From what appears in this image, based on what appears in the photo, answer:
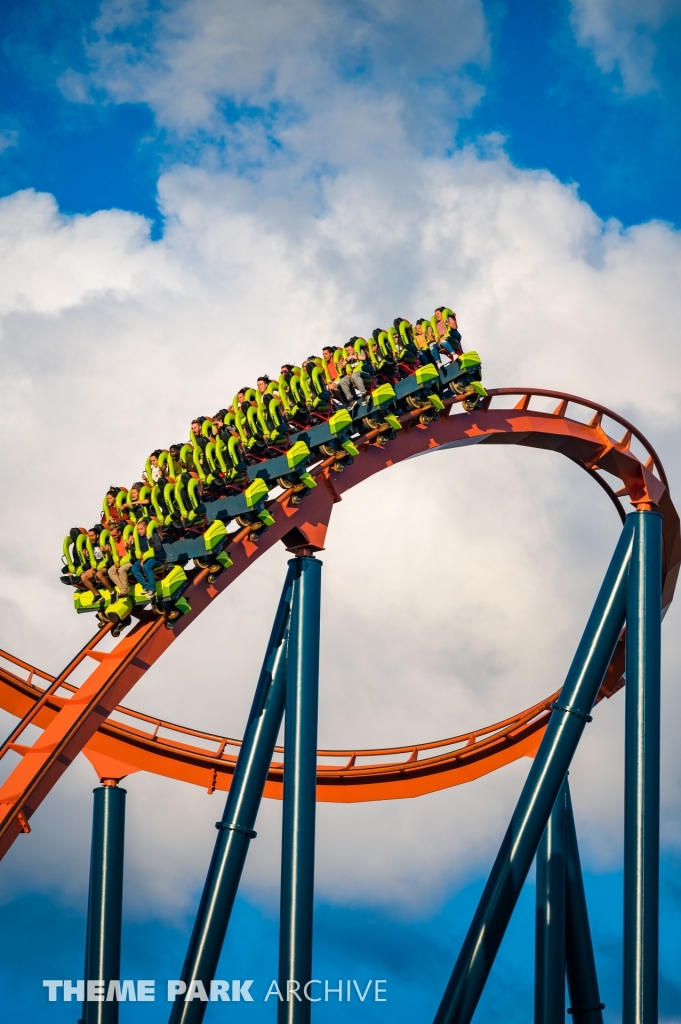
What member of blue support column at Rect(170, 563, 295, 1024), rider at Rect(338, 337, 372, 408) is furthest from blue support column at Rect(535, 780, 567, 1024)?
rider at Rect(338, 337, 372, 408)

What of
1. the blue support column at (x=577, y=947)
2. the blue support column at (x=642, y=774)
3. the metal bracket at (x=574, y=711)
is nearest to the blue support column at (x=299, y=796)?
A: the metal bracket at (x=574, y=711)

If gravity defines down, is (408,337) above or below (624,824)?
above

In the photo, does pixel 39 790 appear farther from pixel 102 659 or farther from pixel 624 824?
pixel 624 824

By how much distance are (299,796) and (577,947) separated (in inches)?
140

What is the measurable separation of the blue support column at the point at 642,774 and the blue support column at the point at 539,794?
6.4 inches

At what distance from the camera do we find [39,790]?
7484mm

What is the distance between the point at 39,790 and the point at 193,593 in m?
1.46

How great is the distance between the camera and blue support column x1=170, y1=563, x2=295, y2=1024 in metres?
8.15

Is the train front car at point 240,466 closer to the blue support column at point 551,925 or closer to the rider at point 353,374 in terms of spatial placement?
the rider at point 353,374

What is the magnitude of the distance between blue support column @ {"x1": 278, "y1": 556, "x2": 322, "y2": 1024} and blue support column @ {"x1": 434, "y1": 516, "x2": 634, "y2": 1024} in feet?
4.10

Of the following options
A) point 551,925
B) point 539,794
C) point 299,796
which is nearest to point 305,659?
point 299,796

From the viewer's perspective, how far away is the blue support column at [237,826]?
815 cm

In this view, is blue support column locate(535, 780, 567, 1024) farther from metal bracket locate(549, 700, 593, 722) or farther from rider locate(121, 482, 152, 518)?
rider locate(121, 482, 152, 518)

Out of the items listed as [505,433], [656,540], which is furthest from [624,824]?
[505,433]
